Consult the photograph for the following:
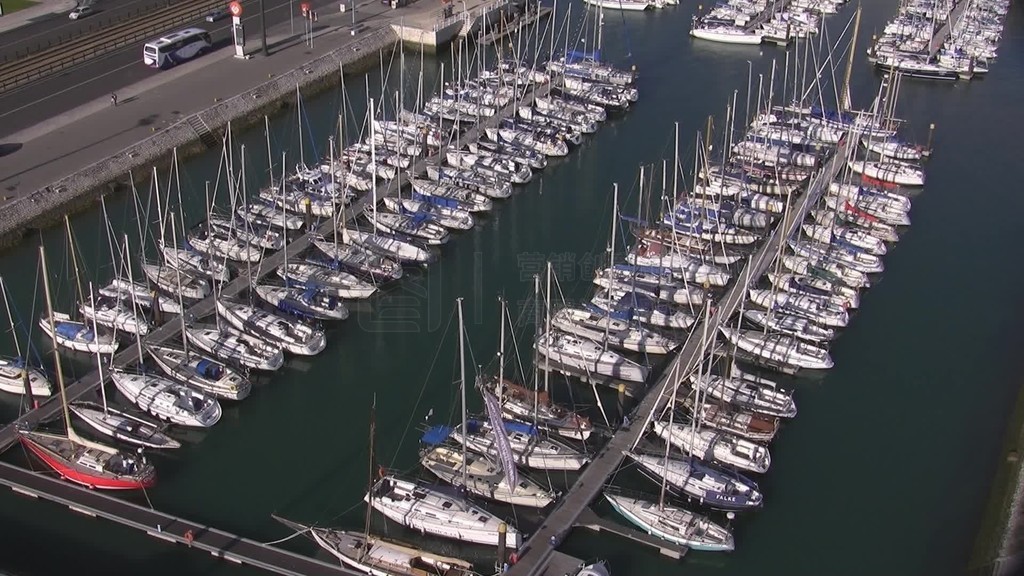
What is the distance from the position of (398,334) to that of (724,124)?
33.2 m

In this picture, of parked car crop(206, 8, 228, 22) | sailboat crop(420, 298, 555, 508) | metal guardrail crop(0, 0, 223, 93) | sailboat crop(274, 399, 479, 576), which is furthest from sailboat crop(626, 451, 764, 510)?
parked car crop(206, 8, 228, 22)

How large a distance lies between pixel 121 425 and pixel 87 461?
117 inches

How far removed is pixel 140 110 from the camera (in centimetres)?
7281

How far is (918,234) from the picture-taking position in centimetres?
6569

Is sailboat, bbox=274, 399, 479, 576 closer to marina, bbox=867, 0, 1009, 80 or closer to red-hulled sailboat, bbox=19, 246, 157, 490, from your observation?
red-hulled sailboat, bbox=19, 246, 157, 490

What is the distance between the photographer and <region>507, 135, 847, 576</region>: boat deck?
134ft

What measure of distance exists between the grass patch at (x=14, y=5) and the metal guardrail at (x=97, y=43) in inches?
343

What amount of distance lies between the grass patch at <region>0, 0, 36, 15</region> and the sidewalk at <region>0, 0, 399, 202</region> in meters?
18.0

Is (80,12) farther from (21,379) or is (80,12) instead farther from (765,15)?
(765,15)

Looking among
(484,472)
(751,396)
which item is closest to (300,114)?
(484,472)

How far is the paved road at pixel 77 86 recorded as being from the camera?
2810 inches

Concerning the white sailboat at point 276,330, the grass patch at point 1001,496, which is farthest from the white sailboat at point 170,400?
the grass patch at point 1001,496

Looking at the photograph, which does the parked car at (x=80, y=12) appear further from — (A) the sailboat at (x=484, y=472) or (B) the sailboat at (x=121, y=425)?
(A) the sailboat at (x=484, y=472)

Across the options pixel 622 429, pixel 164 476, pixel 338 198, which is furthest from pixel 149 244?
pixel 622 429
